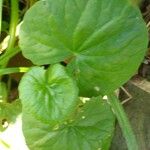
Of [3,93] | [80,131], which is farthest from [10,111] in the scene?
[80,131]

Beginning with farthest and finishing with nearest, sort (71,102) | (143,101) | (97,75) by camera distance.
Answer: (143,101), (97,75), (71,102)

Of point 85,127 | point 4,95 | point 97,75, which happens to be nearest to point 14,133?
point 4,95

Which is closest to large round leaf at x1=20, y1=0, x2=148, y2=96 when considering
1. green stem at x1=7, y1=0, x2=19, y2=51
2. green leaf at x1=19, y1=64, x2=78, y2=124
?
green leaf at x1=19, y1=64, x2=78, y2=124

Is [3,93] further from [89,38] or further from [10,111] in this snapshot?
[89,38]

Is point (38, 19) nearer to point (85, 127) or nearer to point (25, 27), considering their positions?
point (25, 27)

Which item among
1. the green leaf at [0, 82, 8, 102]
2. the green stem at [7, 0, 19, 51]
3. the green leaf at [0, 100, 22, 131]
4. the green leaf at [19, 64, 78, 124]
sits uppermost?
the green stem at [7, 0, 19, 51]

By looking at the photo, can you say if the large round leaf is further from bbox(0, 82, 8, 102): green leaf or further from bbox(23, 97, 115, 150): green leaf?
bbox(0, 82, 8, 102): green leaf
